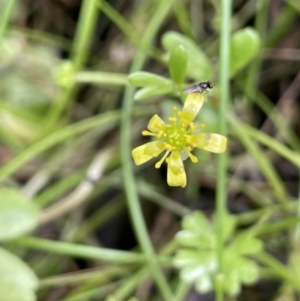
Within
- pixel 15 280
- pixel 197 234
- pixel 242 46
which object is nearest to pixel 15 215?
pixel 15 280

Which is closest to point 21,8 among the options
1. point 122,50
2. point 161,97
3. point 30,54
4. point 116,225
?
point 30,54

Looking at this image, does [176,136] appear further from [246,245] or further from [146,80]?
[246,245]

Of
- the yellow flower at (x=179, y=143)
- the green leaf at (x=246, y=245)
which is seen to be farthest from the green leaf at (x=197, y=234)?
the yellow flower at (x=179, y=143)

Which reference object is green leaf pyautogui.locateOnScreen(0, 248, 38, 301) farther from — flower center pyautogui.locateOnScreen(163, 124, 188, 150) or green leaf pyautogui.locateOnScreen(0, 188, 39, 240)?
flower center pyautogui.locateOnScreen(163, 124, 188, 150)

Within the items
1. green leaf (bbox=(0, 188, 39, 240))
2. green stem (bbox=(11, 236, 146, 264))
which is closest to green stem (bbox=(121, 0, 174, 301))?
green stem (bbox=(11, 236, 146, 264))

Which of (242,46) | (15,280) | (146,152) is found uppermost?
(242,46)

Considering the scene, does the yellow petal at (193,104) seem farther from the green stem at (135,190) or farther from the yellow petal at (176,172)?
the green stem at (135,190)
